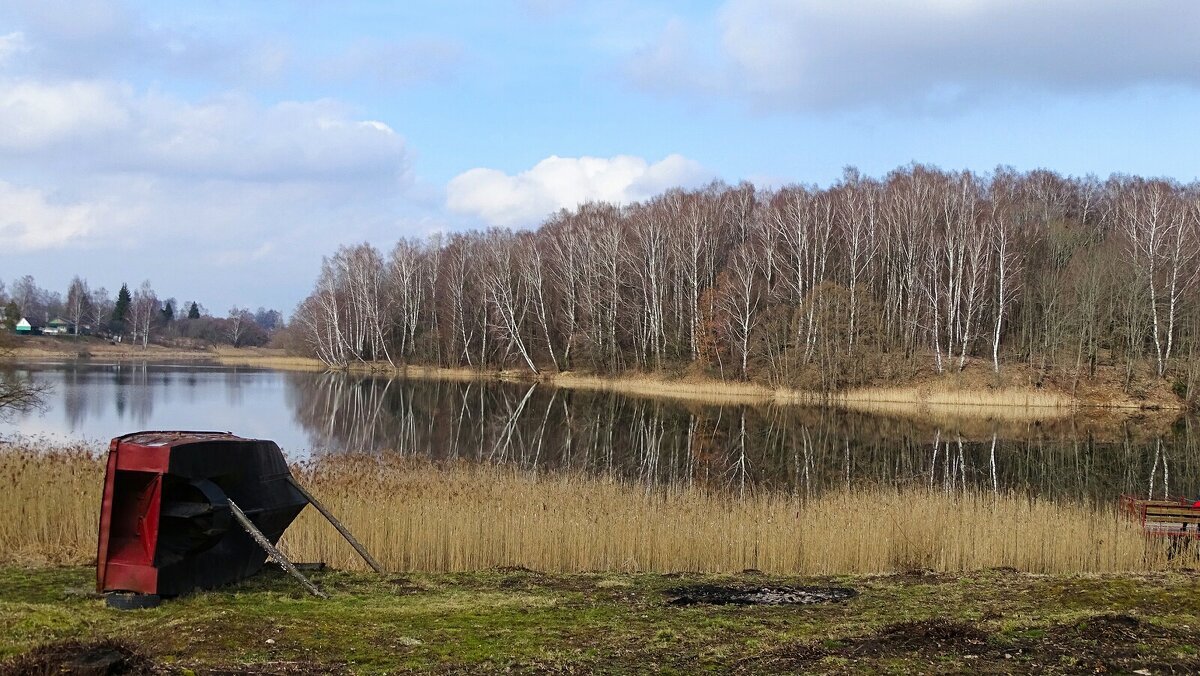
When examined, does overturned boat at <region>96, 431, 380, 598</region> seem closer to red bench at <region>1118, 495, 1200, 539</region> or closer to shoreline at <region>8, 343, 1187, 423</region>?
red bench at <region>1118, 495, 1200, 539</region>

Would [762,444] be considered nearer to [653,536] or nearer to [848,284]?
[653,536]

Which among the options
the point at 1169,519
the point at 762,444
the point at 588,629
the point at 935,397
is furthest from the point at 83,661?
the point at 935,397

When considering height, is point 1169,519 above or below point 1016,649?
below

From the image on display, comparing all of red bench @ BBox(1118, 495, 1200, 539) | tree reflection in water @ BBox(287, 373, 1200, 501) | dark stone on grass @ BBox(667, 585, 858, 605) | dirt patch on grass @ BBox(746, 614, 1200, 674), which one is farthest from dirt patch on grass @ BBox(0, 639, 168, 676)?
tree reflection in water @ BBox(287, 373, 1200, 501)

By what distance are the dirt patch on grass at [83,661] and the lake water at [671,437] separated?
15219 mm

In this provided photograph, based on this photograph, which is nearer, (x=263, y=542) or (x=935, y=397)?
(x=263, y=542)

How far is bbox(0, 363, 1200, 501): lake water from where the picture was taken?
2252 cm

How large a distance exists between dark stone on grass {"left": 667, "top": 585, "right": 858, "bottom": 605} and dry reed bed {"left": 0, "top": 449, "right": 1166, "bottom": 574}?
2566 millimetres

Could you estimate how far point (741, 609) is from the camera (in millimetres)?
7359

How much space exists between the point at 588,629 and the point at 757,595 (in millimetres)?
2261

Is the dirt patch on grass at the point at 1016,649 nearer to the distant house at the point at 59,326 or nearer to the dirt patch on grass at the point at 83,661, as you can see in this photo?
the dirt patch on grass at the point at 83,661

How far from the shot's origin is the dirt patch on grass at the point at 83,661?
4.78 metres

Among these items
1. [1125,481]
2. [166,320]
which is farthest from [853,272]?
[166,320]

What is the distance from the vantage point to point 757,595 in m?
8.10
